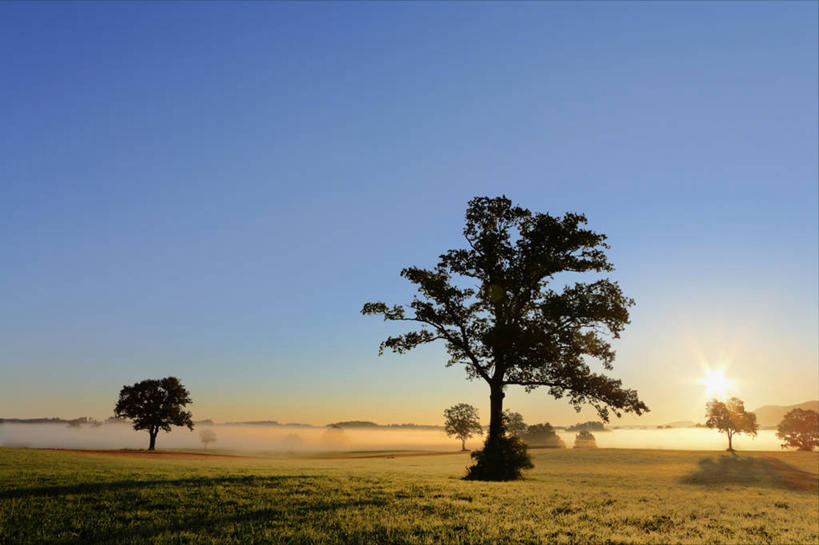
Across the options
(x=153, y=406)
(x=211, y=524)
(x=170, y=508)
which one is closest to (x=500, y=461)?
(x=170, y=508)

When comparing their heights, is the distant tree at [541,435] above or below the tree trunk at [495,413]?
below

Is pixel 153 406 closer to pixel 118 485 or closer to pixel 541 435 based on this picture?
pixel 118 485

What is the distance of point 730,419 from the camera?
323 feet

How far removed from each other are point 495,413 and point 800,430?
121 m

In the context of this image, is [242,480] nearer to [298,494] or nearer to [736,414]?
[298,494]

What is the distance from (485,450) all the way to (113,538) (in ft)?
76.7

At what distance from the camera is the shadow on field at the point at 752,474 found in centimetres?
4656

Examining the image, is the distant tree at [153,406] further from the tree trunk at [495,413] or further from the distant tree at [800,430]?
the distant tree at [800,430]

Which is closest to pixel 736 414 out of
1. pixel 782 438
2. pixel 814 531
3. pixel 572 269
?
pixel 782 438

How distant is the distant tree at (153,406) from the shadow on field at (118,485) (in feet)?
214

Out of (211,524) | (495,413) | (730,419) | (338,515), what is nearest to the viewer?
(211,524)

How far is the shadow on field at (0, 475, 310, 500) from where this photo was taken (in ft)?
53.9

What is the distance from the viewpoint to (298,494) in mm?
17219

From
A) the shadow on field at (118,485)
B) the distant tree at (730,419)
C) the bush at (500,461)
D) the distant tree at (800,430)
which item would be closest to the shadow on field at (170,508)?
the shadow on field at (118,485)
